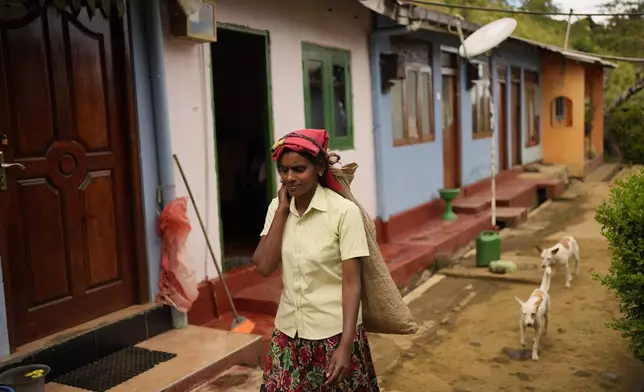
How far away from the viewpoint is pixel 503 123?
47.2 feet

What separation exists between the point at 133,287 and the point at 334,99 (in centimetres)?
385

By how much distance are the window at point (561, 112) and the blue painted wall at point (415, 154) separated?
192 inches

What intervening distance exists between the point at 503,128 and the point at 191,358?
11.7 m

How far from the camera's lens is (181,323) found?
4770 millimetres

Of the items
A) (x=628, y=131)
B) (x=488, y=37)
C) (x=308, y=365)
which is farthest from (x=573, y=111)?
(x=308, y=365)

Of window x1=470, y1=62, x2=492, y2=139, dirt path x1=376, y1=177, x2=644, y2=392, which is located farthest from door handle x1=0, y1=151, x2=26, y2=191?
window x1=470, y1=62, x2=492, y2=139

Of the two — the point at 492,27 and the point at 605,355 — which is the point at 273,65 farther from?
the point at 605,355

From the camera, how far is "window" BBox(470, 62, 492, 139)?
12242 mm

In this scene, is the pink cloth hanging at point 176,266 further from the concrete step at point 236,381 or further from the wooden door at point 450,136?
the wooden door at point 450,136

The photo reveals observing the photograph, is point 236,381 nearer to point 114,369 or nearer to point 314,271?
point 114,369

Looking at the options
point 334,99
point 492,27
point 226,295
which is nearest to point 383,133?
point 334,99

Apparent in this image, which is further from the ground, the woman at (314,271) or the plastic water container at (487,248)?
the woman at (314,271)

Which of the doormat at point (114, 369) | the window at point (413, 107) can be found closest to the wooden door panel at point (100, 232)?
the doormat at point (114, 369)

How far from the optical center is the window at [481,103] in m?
12.2
